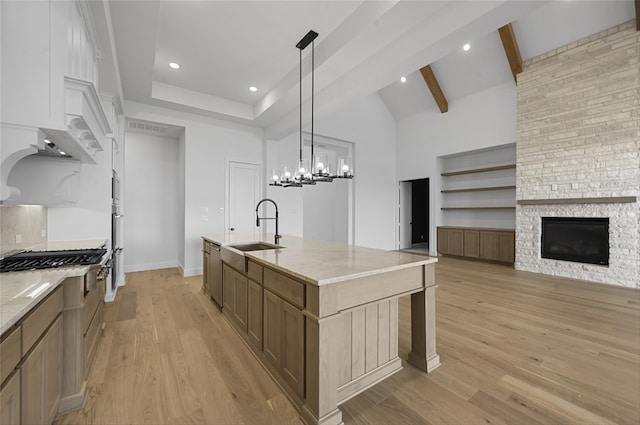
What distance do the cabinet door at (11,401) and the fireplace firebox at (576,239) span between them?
22.6 ft

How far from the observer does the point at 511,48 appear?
516 centimetres

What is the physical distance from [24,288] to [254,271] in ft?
4.23

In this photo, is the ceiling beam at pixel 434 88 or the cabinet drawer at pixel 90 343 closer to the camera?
the cabinet drawer at pixel 90 343

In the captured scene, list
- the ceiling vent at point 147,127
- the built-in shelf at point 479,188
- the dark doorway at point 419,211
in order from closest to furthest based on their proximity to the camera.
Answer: the ceiling vent at point 147,127, the built-in shelf at point 479,188, the dark doorway at point 419,211

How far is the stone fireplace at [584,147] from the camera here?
4.23 metres

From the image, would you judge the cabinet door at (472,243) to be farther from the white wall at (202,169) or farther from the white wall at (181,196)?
the white wall at (181,196)

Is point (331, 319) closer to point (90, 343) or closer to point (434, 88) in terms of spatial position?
point (90, 343)

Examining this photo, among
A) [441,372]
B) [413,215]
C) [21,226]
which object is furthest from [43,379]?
[413,215]

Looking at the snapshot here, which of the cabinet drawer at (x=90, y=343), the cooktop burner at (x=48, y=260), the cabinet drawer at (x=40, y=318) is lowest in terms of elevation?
the cabinet drawer at (x=90, y=343)

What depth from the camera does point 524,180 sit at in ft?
17.6

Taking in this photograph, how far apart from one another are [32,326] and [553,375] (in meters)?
3.22

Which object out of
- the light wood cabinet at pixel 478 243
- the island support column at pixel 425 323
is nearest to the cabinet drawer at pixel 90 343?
the island support column at pixel 425 323

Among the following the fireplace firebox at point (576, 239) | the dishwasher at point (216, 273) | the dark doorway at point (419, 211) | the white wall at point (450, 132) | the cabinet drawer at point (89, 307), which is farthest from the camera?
the dark doorway at point (419, 211)

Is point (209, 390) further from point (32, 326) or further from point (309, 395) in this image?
point (32, 326)
